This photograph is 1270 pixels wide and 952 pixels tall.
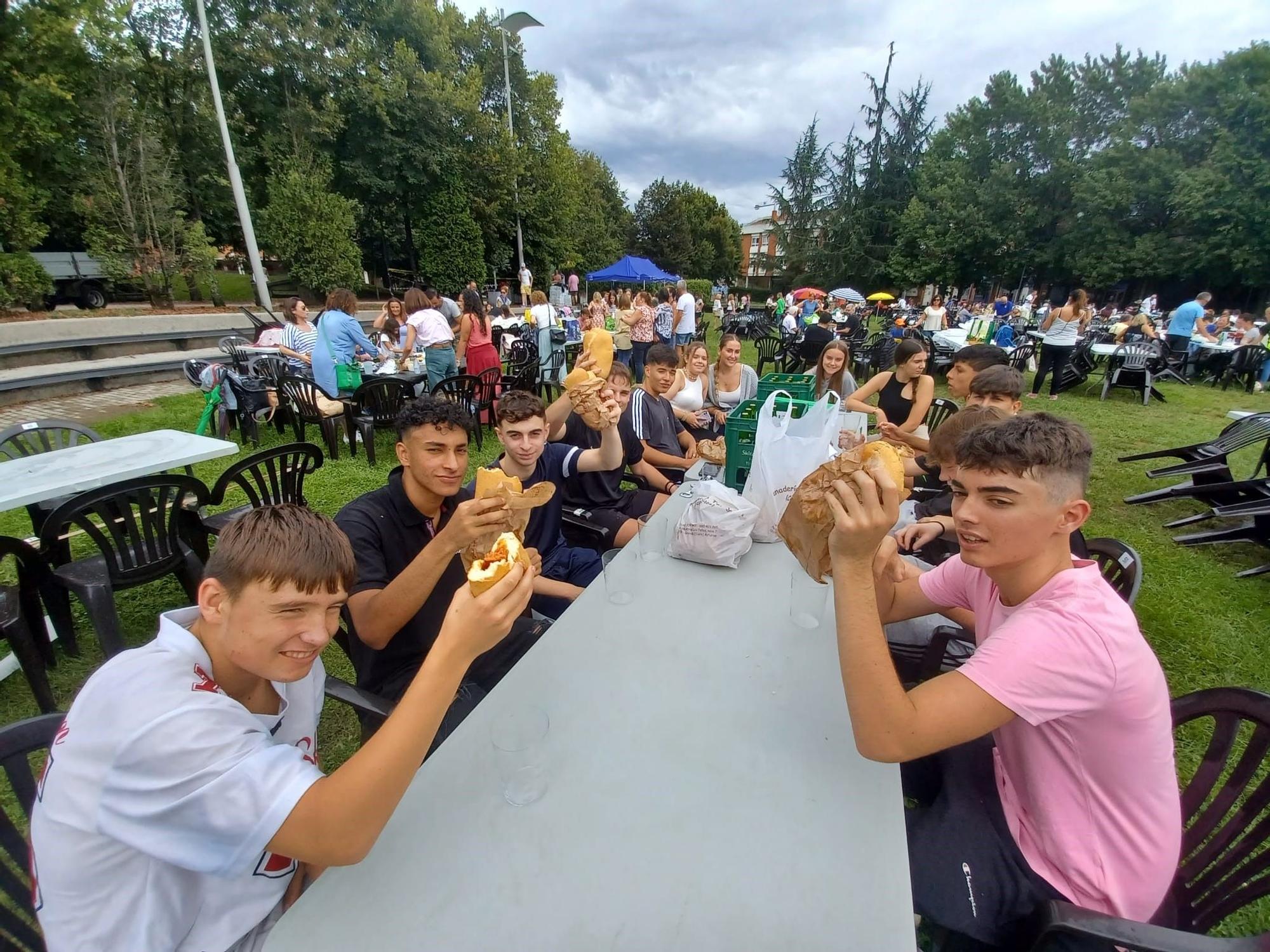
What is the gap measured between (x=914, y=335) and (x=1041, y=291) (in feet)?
74.0

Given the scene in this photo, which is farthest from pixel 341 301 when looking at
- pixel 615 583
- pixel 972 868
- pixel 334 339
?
pixel 972 868

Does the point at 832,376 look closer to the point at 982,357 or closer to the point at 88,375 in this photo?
the point at 982,357

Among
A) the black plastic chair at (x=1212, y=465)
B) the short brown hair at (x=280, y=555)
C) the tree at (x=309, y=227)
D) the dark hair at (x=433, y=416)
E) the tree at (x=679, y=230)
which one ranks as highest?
the tree at (x=679, y=230)

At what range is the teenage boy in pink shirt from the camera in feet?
3.75

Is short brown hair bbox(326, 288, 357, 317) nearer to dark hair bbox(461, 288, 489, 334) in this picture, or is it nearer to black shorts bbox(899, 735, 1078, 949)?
dark hair bbox(461, 288, 489, 334)

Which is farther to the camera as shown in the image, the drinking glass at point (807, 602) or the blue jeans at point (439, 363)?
the blue jeans at point (439, 363)

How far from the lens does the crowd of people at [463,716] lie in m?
0.90

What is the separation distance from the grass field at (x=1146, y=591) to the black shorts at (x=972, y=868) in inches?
54.8

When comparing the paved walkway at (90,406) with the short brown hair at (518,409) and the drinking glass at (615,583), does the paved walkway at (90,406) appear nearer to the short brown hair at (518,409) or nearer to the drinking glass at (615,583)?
the short brown hair at (518,409)

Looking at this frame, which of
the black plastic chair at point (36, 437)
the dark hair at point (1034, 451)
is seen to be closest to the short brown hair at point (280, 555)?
the dark hair at point (1034, 451)

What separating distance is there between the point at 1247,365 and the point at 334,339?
16721 millimetres

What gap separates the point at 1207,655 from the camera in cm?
318

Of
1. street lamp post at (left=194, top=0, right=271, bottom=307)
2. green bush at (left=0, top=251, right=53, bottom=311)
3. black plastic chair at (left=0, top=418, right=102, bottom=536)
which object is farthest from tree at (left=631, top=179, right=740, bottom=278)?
black plastic chair at (left=0, top=418, right=102, bottom=536)

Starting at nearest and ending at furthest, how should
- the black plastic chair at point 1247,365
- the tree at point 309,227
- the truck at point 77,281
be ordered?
the black plastic chair at point 1247,365 < the truck at point 77,281 < the tree at point 309,227
